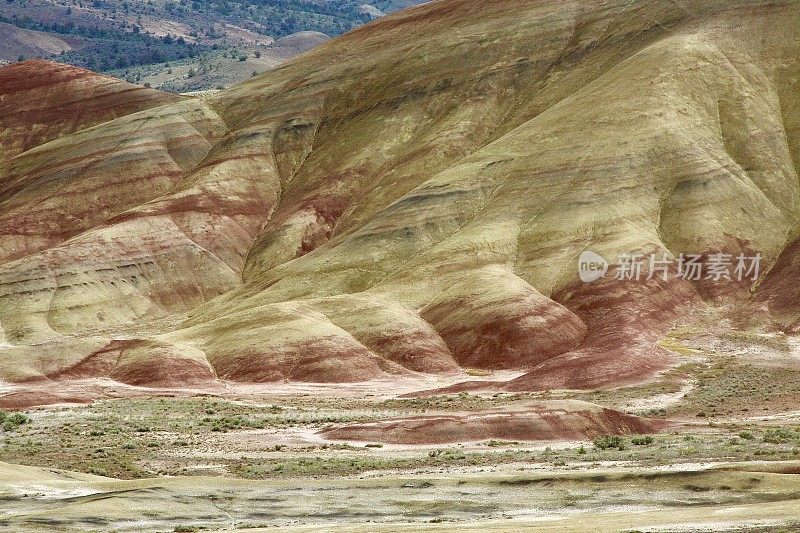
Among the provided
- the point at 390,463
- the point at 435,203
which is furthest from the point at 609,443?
the point at 435,203

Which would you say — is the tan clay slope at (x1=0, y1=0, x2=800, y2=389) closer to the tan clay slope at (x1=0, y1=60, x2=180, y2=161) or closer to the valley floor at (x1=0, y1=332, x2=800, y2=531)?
the valley floor at (x1=0, y1=332, x2=800, y2=531)

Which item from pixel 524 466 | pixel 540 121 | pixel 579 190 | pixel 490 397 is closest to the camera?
pixel 524 466

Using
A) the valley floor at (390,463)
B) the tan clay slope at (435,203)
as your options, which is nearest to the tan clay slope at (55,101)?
the tan clay slope at (435,203)

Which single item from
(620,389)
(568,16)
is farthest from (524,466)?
(568,16)

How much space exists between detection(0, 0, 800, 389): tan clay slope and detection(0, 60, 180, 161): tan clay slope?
12.3m

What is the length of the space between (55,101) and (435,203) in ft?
245

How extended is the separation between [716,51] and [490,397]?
61.2m

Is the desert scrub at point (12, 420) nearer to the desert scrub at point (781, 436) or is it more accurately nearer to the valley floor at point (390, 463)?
the valley floor at point (390, 463)

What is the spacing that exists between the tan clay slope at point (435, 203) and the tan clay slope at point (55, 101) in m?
12.3

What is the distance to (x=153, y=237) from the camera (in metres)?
132

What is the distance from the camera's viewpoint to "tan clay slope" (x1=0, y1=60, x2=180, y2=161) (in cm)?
16725

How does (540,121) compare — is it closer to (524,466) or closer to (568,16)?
(568,16)

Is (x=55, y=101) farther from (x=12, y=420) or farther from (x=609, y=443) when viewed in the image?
(x=609, y=443)

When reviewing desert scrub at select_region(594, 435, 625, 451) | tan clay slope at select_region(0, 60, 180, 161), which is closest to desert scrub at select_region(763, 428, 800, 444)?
desert scrub at select_region(594, 435, 625, 451)
